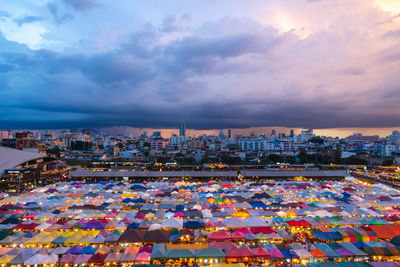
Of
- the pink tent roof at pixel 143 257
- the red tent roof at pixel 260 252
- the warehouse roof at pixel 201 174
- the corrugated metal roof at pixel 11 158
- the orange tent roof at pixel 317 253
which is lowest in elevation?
the warehouse roof at pixel 201 174

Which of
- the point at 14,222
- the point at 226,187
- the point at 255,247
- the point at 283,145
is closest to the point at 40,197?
the point at 14,222

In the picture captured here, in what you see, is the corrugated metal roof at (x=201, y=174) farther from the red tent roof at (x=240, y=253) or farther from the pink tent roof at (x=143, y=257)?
the pink tent roof at (x=143, y=257)

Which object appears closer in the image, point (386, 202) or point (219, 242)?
point (219, 242)

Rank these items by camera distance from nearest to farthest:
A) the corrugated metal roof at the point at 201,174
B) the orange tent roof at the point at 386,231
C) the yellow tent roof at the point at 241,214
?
the orange tent roof at the point at 386,231
the yellow tent roof at the point at 241,214
the corrugated metal roof at the point at 201,174

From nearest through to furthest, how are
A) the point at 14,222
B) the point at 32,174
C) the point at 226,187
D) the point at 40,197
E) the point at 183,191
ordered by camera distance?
the point at 14,222, the point at 40,197, the point at 183,191, the point at 226,187, the point at 32,174

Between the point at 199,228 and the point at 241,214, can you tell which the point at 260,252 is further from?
the point at 241,214

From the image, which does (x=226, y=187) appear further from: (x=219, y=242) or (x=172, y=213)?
(x=219, y=242)

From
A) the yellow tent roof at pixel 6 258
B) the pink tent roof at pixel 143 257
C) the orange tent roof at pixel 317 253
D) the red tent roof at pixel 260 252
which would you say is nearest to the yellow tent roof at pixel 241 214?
the red tent roof at pixel 260 252

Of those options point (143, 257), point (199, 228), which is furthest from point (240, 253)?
point (143, 257)
